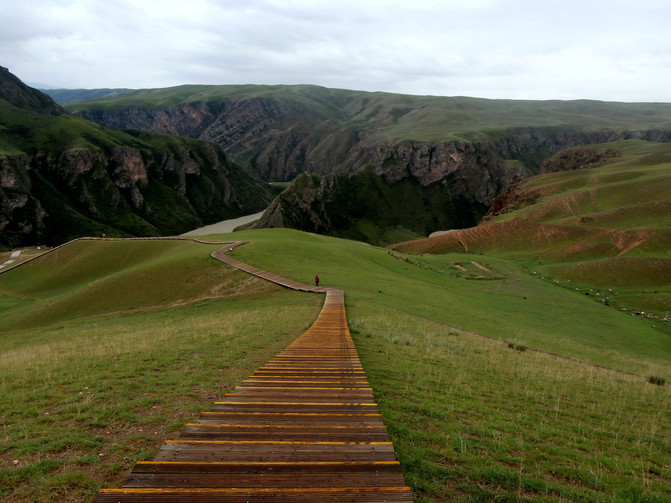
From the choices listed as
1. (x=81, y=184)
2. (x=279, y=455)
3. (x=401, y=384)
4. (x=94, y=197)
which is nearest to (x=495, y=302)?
(x=401, y=384)

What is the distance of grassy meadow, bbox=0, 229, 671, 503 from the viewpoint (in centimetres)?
557

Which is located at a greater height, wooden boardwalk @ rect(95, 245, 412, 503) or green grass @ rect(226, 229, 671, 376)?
wooden boardwalk @ rect(95, 245, 412, 503)

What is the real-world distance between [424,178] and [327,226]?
66.1 m

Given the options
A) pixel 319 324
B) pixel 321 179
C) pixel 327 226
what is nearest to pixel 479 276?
pixel 319 324

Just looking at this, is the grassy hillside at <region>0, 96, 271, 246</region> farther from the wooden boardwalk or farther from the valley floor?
the wooden boardwalk

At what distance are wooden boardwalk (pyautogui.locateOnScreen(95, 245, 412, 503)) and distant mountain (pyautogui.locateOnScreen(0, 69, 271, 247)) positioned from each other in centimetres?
15542

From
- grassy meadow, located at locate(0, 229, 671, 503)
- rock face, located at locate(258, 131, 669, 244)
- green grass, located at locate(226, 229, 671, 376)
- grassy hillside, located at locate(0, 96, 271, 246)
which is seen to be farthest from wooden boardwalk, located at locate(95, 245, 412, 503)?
grassy hillside, located at locate(0, 96, 271, 246)

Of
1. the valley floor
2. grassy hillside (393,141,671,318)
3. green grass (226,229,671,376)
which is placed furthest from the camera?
the valley floor

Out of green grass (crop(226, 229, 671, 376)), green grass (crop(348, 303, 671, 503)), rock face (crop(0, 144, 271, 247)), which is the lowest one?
green grass (crop(226, 229, 671, 376))

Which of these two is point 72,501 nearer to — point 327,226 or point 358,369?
point 358,369

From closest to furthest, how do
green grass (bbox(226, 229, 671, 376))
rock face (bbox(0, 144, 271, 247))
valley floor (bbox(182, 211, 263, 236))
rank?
green grass (bbox(226, 229, 671, 376)), rock face (bbox(0, 144, 271, 247)), valley floor (bbox(182, 211, 263, 236))

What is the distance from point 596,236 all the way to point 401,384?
68.0 m

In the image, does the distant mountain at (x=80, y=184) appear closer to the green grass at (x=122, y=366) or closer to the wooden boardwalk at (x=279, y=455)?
the green grass at (x=122, y=366)

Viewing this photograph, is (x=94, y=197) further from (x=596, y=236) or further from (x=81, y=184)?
(x=596, y=236)
